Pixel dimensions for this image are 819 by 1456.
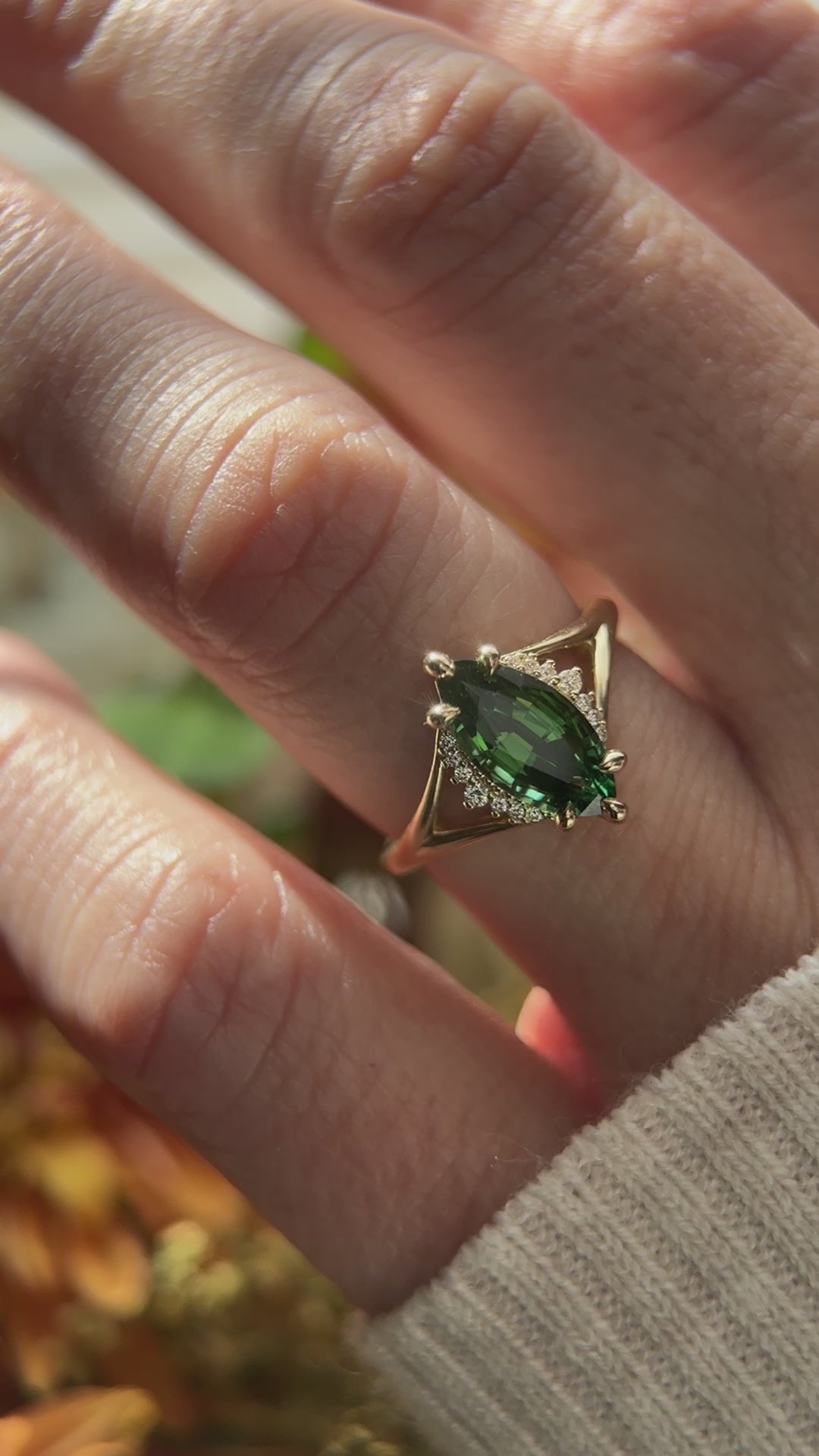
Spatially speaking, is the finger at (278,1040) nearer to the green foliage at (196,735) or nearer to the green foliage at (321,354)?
the green foliage at (196,735)

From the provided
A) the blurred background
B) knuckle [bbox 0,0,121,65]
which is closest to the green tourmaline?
the blurred background

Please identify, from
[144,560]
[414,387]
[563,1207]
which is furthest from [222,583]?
[563,1207]

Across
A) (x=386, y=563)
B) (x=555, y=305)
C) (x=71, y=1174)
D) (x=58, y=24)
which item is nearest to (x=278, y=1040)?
(x=71, y=1174)

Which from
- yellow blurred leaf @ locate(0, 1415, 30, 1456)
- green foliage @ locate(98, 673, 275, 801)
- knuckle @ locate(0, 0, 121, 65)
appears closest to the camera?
yellow blurred leaf @ locate(0, 1415, 30, 1456)

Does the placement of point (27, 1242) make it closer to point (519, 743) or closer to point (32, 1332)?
point (32, 1332)

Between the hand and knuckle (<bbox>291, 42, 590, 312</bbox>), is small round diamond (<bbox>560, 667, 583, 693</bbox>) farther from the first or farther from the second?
knuckle (<bbox>291, 42, 590, 312</bbox>)

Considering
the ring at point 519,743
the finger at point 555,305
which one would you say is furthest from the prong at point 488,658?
the finger at point 555,305
